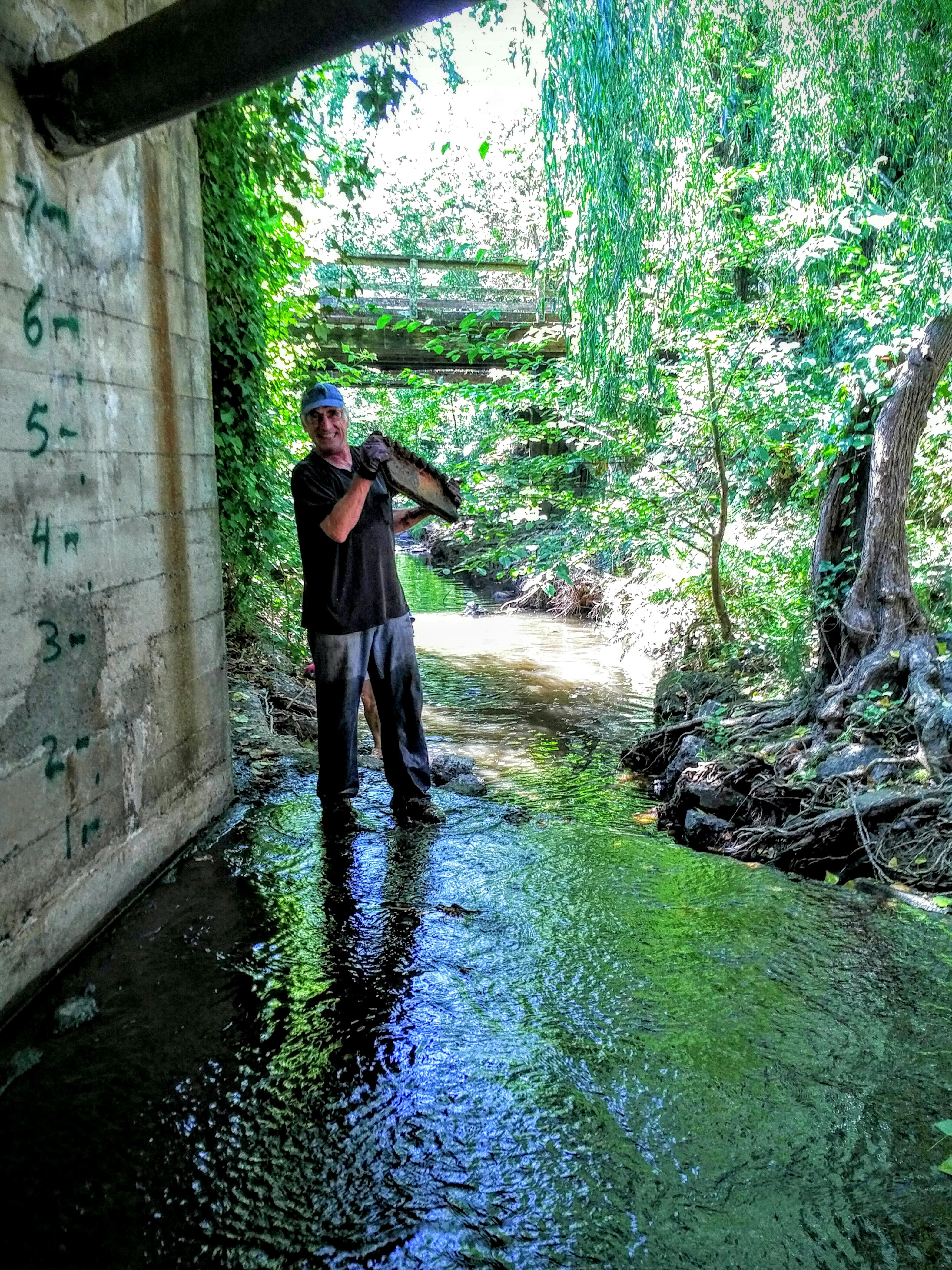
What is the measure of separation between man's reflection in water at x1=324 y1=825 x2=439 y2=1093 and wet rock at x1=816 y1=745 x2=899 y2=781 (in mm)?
2547

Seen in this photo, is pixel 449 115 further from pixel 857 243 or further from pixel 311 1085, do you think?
pixel 311 1085

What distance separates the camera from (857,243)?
620cm

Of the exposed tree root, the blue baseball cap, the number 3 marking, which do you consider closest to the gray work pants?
the blue baseball cap

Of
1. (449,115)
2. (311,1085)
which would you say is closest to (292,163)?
(449,115)

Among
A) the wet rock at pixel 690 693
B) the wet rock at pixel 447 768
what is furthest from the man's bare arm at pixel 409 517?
the wet rock at pixel 690 693

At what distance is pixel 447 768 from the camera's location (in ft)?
19.5

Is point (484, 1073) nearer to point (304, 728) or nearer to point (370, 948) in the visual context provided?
point (370, 948)

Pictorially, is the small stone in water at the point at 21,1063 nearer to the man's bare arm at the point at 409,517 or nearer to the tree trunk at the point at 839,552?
the man's bare arm at the point at 409,517

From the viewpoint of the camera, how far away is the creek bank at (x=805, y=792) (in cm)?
448

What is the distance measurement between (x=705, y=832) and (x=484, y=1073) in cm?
294

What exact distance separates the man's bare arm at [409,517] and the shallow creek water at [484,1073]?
170cm

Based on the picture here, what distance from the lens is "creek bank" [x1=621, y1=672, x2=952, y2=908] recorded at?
14.7 feet

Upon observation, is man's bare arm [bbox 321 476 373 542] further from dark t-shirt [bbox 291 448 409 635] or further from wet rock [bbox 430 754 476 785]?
wet rock [bbox 430 754 476 785]

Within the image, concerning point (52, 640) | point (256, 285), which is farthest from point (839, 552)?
point (52, 640)
